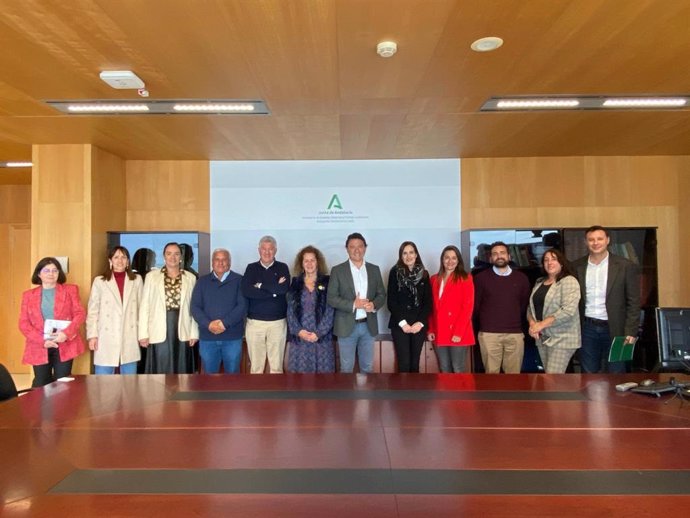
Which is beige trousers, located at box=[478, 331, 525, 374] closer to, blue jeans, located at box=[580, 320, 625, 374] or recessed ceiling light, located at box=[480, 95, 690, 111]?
blue jeans, located at box=[580, 320, 625, 374]

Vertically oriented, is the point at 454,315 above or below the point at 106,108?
below

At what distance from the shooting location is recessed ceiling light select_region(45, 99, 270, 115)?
3336 mm

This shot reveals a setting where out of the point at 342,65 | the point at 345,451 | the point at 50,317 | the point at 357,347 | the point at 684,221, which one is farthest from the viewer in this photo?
the point at 684,221

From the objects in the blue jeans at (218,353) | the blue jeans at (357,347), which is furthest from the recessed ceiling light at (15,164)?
the blue jeans at (357,347)

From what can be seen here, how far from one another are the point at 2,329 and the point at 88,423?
618 cm

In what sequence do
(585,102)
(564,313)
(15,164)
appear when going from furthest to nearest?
(15,164)
(564,313)
(585,102)

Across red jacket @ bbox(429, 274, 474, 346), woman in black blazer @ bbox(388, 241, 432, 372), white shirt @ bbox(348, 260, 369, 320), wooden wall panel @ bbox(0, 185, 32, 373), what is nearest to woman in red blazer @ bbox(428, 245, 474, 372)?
red jacket @ bbox(429, 274, 474, 346)

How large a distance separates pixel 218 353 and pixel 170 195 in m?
2.10

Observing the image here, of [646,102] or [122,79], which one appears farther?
[646,102]

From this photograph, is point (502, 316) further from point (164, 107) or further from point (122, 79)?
point (122, 79)

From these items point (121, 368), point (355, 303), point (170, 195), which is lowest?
point (121, 368)

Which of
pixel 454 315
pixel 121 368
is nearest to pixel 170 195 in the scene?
pixel 121 368

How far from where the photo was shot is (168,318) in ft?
13.6

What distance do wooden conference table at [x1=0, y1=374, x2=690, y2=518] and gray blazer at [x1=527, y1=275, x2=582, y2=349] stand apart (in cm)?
130
